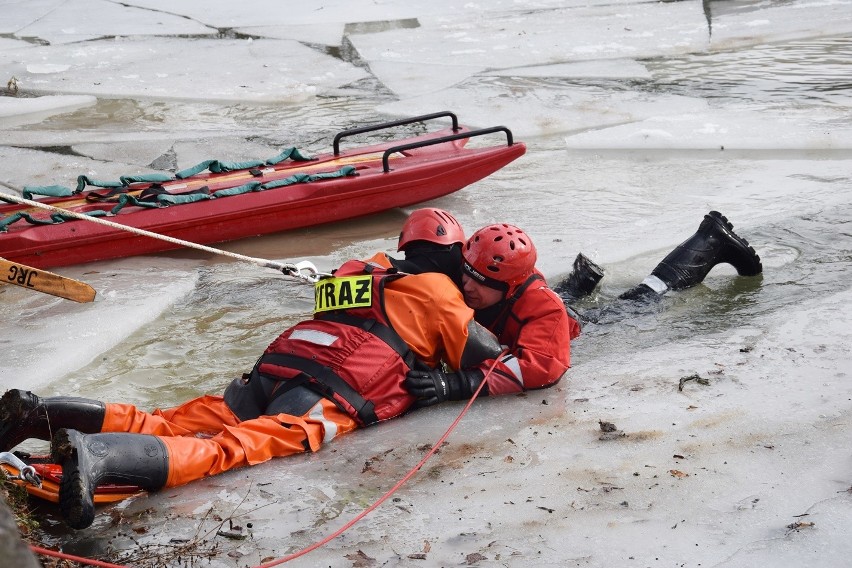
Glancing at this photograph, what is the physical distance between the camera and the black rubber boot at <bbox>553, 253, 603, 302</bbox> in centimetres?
494

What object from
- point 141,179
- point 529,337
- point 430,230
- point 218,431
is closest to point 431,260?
point 430,230

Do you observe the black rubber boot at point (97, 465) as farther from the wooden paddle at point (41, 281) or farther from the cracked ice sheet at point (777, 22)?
the cracked ice sheet at point (777, 22)

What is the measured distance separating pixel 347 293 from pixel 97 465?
3.83ft

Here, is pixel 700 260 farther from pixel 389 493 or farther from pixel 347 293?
pixel 389 493

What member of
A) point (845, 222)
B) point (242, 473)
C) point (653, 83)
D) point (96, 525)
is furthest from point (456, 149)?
point (96, 525)

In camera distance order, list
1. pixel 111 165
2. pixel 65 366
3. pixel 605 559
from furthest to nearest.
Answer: pixel 111 165 → pixel 65 366 → pixel 605 559

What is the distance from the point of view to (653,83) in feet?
29.1

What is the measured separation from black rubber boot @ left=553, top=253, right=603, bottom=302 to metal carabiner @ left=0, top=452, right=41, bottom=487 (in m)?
2.82

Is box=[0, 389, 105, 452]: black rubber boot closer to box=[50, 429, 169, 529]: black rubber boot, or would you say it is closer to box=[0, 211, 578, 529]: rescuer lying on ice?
box=[0, 211, 578, 529]: rescuer lying on ice

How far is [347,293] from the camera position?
3.77 m

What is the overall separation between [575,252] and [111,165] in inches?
141

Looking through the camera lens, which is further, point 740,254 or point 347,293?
point 740,254

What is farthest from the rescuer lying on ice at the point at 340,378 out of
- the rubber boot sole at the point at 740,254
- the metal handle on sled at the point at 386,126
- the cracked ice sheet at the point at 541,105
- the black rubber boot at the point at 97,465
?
the cracked ice sheet at the point at 541,105

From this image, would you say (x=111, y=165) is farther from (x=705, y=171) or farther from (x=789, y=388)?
(x=789, y=388)
